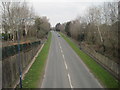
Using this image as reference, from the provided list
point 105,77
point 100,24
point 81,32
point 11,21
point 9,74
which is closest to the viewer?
point 9,74

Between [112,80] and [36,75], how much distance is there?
9.03 metres

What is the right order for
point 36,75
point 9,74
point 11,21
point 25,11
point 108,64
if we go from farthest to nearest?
1. point 25,11
2. point 11,21
3. point 108,64
4. point 36,75
5. point 9,74

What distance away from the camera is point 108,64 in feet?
87.8

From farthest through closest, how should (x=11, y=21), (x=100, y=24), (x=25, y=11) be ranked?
(x=25, y=11), (x=100, y=24), (x=11, y=21)

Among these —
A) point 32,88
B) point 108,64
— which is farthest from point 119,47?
point 32,88

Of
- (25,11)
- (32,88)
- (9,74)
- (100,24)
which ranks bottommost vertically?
(32,88)

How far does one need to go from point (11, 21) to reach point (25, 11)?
489 inches

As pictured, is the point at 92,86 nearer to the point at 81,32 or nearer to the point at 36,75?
the point at 36,75

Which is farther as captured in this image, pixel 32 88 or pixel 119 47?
pixel 119 47

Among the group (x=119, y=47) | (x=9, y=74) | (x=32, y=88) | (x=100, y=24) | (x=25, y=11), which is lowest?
(x=32, y=88)

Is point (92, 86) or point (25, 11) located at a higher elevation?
point (25, 11)

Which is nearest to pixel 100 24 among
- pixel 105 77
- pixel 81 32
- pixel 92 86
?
pixel 81 32

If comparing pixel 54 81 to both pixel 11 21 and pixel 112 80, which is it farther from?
pixel 11 21

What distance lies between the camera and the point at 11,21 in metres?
47.8
